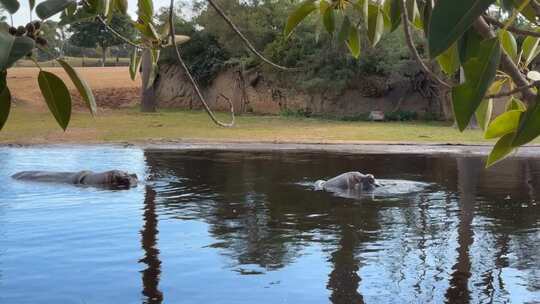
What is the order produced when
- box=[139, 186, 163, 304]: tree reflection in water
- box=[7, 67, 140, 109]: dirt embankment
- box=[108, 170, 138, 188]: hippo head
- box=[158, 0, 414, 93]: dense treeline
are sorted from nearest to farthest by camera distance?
box=[139, 186, 163, 304]: tree reflection in water → box=[108, 170, 138, 188]: hippo head → box=[158, 0, 414, 93]: dense treeline → box=[7, 67, 140, 109]: dirt embankment

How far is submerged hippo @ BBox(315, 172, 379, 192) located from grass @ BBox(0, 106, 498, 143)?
26.3 ft

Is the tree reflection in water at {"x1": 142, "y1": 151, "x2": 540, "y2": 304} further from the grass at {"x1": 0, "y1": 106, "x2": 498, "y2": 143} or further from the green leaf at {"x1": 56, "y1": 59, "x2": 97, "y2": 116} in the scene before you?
the grass at {"x1": 0, "y1": 106, "x2": 498, "y2": 143}

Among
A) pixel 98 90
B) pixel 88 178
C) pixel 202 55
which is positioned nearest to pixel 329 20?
pixel 88 178

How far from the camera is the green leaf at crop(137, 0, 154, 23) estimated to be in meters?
1.35

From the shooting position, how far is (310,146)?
1761cm

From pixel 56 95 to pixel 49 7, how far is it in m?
0.10

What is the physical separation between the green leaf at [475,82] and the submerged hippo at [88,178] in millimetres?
10031

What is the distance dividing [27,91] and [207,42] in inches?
295

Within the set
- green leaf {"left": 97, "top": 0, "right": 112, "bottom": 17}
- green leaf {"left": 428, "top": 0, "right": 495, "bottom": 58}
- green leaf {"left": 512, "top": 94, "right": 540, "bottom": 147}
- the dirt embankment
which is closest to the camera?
green leaf {"left": 428, "top": 0, "right": 495, "bottom": 58}

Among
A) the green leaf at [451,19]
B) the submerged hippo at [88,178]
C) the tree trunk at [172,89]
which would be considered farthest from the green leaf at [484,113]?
the tree trunk at [172,89]

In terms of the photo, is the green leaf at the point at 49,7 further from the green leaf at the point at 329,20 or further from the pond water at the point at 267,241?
the pond water at the point at 267,241

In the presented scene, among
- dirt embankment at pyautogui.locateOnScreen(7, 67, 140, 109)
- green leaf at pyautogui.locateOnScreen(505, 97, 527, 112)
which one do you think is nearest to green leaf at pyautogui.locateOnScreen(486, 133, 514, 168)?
green leaf at pyautogui.locateOnScreen(505, 97, 527, 112)

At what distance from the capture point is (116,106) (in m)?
31.2

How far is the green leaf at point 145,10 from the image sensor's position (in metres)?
1.35
